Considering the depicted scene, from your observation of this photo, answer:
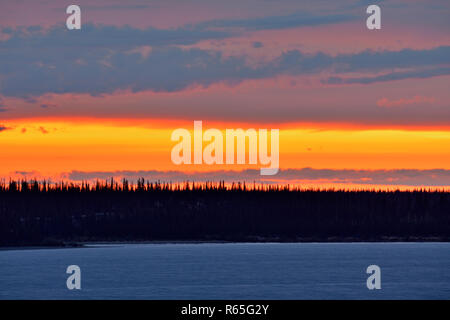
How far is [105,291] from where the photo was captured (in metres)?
124

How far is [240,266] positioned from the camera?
18750 cm

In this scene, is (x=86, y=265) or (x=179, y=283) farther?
(x=86, y=265)

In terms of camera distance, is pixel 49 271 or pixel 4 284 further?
pixel 49 271

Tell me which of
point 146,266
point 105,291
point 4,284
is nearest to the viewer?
point 105,291
